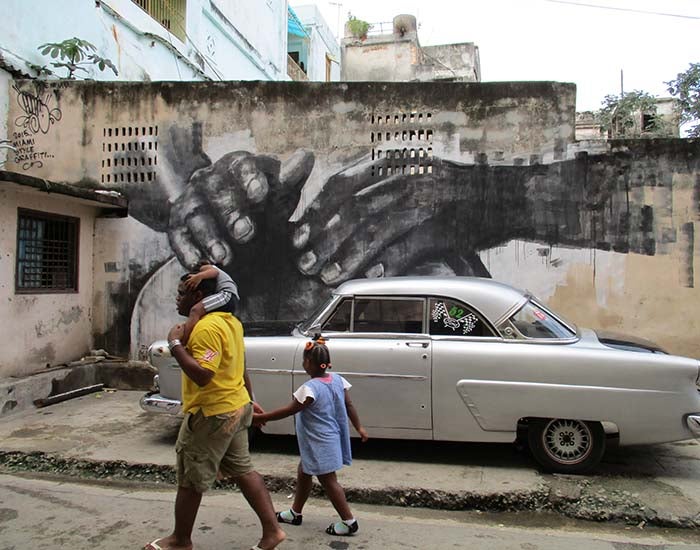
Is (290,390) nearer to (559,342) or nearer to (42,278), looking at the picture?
(559,342)

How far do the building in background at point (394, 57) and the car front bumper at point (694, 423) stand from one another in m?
20.2

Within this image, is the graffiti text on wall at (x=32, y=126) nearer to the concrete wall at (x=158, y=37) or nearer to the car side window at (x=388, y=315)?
the concrete wall at (x=158, y=37)

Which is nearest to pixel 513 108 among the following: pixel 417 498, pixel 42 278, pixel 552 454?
pixel 552 454

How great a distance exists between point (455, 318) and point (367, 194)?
3213mm

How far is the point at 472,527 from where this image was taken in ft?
12.7

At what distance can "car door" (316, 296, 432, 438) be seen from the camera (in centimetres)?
477

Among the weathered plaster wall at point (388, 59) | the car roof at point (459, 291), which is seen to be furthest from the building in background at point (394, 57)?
the car roof at point (459, 291)

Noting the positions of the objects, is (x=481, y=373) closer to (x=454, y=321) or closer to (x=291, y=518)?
(x=454, y=321)

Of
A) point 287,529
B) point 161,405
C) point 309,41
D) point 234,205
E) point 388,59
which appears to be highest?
point 388,59

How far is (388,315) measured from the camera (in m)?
5.06

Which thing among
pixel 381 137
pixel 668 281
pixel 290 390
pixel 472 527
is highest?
pixel 381 137

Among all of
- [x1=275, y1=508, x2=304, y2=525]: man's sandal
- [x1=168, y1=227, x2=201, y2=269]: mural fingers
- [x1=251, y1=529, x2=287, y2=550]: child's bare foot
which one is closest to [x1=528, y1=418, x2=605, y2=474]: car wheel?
[x1=275, y1=508, x2=304, y2=525]: man's sandal

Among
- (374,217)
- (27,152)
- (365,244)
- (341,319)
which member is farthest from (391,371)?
(27,152)

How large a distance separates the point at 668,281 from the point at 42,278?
316 inches
